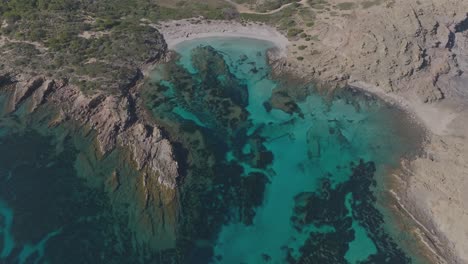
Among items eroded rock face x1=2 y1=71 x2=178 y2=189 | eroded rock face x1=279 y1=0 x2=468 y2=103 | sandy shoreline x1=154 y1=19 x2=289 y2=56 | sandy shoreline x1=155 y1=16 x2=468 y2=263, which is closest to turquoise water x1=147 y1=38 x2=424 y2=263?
sandy shoreline x1=155 y1=16 x2=468 y2=263

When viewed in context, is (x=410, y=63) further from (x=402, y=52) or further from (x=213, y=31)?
(x=213, y=31)

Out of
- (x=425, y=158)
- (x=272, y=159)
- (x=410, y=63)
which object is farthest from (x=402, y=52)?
(x=272, y=159)

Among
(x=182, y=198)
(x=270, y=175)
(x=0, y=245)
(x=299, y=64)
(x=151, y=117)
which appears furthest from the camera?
(x=299, y=64)

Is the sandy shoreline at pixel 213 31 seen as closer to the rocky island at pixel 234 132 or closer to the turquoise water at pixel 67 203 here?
the rocky island at pixel 234 132

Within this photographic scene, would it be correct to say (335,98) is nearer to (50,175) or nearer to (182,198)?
(182,198)

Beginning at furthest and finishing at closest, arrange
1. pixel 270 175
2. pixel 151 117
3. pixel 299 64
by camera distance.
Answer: pixel 299 64 → pixel 151 117 → pixel 270 175

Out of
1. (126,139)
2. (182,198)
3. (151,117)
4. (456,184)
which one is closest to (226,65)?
(151,117)

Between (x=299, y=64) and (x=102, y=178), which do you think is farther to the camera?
(x=299, y=64)
